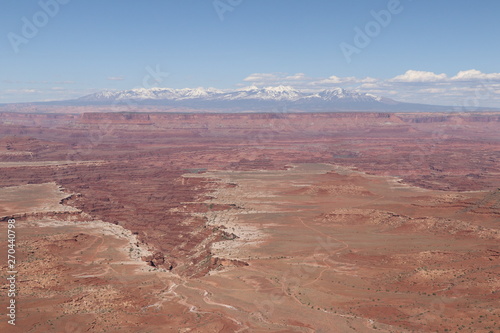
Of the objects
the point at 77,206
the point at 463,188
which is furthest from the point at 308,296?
the point at 463,188

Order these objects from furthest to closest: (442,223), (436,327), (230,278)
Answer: (442,223) < (230,278) < (436,327)

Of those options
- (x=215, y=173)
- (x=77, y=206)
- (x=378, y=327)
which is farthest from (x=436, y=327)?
(x=215, y=173)

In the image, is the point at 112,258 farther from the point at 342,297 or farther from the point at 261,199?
the point at 261,199

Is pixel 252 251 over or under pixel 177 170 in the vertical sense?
over

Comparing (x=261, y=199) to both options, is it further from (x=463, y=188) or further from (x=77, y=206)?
(x=463, y=188)

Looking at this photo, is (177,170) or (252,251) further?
(177,170)

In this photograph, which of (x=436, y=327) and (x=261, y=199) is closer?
(x=436, y=327)

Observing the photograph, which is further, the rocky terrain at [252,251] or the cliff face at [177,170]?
the cliff face at [177,170]

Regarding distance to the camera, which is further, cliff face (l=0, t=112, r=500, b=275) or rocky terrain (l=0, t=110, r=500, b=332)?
cliff face (l=0, t=112, r=500, b=275)

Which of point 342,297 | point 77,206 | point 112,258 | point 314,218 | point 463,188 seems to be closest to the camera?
point 342,297
